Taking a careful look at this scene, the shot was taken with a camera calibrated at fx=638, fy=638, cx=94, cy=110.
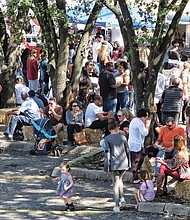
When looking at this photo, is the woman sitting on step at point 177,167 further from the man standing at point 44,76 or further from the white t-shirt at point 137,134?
the man standing at point 44,76

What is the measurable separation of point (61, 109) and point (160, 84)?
2.88 metres

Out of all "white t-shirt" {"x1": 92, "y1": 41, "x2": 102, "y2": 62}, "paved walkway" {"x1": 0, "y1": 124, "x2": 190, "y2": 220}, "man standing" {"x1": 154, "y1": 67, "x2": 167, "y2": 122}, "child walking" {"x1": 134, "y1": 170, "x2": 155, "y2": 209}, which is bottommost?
"paved walkway" {"x1": 0, "y1": 124, "x2": 190, "y2": 220}

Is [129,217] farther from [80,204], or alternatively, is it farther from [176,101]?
[176,101]

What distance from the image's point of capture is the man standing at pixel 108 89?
53.3 feet

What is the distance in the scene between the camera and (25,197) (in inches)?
453

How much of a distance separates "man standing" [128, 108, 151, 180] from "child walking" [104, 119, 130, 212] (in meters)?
1.48

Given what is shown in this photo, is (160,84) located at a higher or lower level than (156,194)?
higher

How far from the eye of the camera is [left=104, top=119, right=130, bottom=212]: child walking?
34.6 feet

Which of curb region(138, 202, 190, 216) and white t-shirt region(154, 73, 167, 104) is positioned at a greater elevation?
white t-shirt region(154, 73, 167, 104)

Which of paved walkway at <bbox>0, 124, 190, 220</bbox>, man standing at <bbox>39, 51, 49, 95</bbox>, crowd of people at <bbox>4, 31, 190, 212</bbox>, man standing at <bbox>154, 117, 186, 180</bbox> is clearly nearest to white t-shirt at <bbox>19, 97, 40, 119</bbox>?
crowd of people at <bbox>4, 31, 190, 212</bbox>

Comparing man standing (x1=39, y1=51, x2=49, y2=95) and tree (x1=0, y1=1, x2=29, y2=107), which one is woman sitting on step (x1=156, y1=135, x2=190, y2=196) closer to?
tree (x1=0, y1=1, x2=29, y2=107)

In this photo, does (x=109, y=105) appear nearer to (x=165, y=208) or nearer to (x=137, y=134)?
(x=137, y=134)

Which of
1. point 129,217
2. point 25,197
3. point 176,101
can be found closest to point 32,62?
point 176,101

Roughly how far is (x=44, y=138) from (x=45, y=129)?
0.25 m
